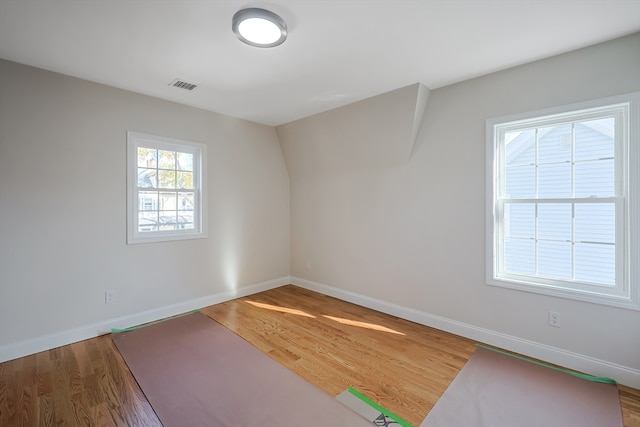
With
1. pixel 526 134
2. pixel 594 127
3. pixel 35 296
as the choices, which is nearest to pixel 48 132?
pixel 35 296

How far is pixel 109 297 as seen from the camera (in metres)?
2.91

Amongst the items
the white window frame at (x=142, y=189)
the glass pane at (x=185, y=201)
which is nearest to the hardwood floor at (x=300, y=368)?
the white window frame at (x=142, y=189)

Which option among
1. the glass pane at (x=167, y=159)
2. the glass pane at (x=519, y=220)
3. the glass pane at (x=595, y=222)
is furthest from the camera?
the glass pane at (x=167, y=159)

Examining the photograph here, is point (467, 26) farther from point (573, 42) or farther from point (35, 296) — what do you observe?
point (35, 296)

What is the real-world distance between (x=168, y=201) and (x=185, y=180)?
34 centimetres

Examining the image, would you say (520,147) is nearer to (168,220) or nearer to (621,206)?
(621,206)

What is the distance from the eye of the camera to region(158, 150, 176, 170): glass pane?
3.32 metres

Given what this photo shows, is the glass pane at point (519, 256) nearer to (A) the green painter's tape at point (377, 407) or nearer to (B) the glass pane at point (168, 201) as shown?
(A) the green painter's tape at point (377, 407)

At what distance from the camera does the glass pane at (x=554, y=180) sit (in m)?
2.35

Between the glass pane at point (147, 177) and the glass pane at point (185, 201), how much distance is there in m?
0.32

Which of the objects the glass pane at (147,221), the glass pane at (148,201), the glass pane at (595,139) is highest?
the glass pane at (595,139)

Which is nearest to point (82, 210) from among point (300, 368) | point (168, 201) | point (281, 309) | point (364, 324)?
point (168, 201)

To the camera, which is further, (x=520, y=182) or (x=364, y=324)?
(x=364, y=324)

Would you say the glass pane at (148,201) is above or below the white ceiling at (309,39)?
below
